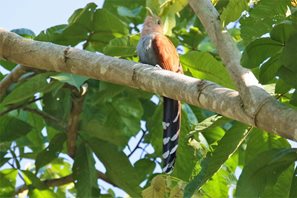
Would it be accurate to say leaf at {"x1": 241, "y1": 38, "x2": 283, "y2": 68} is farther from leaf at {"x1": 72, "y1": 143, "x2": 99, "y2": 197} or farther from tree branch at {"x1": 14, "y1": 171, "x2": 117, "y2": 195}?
tree branch at {"x1": 14, "y1": 171, "x2": 117, "y2": 195}

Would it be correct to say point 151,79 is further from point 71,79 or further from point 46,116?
point 46,116

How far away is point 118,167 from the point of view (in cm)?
289

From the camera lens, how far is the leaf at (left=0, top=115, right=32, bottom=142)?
3125 mm

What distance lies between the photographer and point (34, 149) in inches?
143

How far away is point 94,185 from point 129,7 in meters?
1.12

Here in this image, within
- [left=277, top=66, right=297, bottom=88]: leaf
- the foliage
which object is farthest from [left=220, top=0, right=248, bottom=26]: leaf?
[left=277, top=66, right=297, bottom=88]: leaf

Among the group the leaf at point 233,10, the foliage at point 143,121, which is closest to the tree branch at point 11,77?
the foliage at point 143,121

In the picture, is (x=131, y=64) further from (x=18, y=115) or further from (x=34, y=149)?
(x=34, y=149)

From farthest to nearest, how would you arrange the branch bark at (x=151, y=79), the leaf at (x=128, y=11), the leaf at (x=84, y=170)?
1. the leaf at (x=128, y=11)
2. the leaf at (x=84, y=170)
3. the branch bark at (x=151, y=79)

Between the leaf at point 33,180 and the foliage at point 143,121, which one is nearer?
the foliage at point 143,121

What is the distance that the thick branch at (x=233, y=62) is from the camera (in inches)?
60.7

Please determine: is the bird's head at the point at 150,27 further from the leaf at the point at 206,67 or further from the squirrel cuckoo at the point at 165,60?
the leaf at the point at 206,67

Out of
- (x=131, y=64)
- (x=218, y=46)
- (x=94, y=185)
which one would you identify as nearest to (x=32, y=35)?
(x=94, y=185)

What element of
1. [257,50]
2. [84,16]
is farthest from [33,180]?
[257,50]
